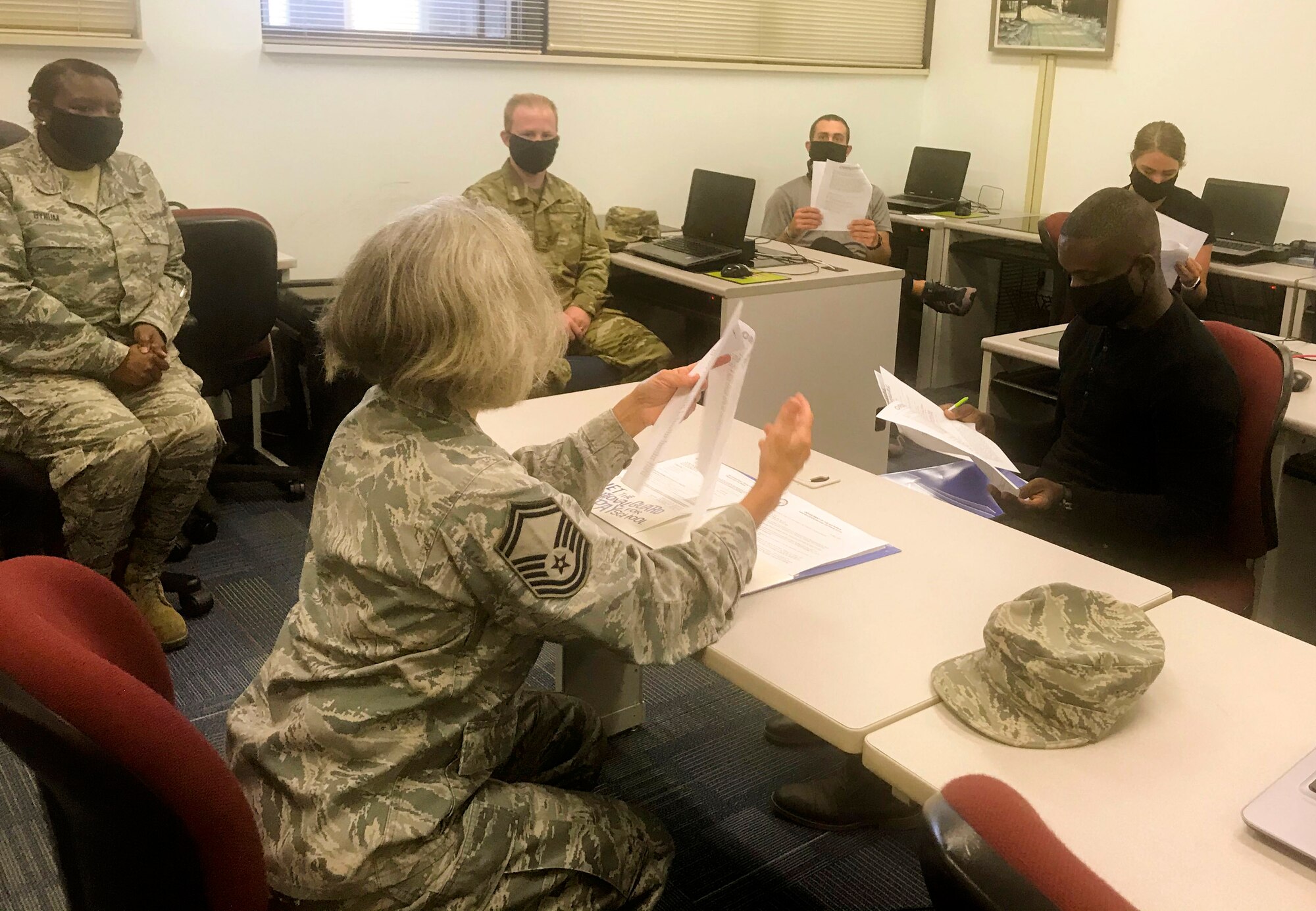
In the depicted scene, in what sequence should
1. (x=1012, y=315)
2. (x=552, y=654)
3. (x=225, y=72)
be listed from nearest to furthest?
(x=552, y=654), (x=225, y=72), (x=1012, y=315)

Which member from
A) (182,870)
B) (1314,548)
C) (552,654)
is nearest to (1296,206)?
(1314,548)

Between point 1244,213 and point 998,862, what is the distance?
407 centimetres

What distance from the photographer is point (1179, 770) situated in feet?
3.22

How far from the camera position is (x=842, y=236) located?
13.7 ft

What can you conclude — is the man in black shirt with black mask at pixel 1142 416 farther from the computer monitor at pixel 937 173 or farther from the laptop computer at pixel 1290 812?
the computer monitor at pixel 937 173

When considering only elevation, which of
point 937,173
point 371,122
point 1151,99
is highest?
point 1151,99

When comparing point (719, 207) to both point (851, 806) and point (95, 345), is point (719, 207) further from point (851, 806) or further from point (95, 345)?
point (851, 806)

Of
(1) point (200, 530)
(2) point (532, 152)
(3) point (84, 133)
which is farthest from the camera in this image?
(2) point (532, 152)

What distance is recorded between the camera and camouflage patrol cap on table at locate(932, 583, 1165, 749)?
3.27ft

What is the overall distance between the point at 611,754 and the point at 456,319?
1305mm

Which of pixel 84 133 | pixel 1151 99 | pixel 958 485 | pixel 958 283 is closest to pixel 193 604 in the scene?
pixel 84 133

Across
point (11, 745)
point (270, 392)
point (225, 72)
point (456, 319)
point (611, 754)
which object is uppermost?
point (225, 72)

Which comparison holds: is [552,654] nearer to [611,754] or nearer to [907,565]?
[611,754]

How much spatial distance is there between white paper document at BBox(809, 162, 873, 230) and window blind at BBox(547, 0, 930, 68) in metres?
0.90
